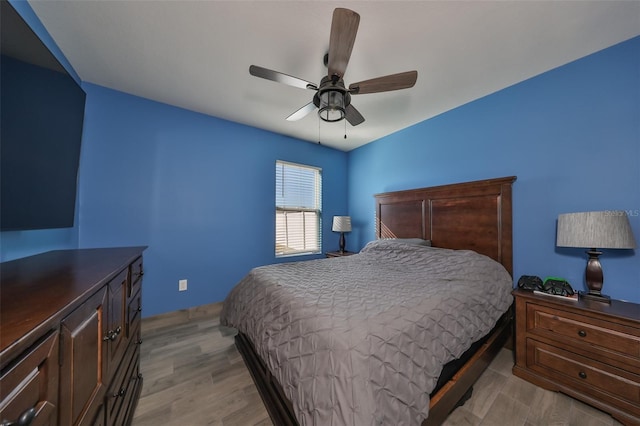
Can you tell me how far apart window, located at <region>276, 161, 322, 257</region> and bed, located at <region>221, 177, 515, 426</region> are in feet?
4.31

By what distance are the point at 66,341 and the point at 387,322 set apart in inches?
47.2

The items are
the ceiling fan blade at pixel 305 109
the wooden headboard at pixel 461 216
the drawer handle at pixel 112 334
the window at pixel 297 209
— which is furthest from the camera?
the window at pixel 297 209

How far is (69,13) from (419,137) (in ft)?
11.6

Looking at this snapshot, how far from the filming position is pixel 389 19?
4.98ft

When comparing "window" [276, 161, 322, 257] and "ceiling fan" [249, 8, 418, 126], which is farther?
"window" [276, 161, 322, 257]

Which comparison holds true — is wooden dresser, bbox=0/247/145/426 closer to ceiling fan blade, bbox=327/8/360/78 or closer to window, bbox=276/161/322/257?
ceiling fan blade, bbox=327/8/360/78

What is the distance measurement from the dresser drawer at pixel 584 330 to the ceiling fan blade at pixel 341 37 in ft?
7.77

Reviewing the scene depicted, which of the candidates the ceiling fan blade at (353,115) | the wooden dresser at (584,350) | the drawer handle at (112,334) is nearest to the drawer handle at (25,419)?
the drawer handle at (112,334)

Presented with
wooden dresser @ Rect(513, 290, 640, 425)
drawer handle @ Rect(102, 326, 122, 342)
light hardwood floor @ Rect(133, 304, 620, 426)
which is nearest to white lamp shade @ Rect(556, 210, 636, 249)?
wooden dresser @ Rect(513, 290, 640, 425)

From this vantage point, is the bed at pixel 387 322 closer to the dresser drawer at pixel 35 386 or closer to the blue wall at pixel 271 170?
the blue wall at pixel 271 170

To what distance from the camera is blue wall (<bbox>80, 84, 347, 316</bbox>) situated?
91.5 inches

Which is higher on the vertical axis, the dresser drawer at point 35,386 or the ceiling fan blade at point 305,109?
the ceiling fan blade at point 305,109

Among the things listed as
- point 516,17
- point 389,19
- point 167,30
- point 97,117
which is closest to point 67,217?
point 97,117

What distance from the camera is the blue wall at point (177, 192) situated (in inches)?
91.5
